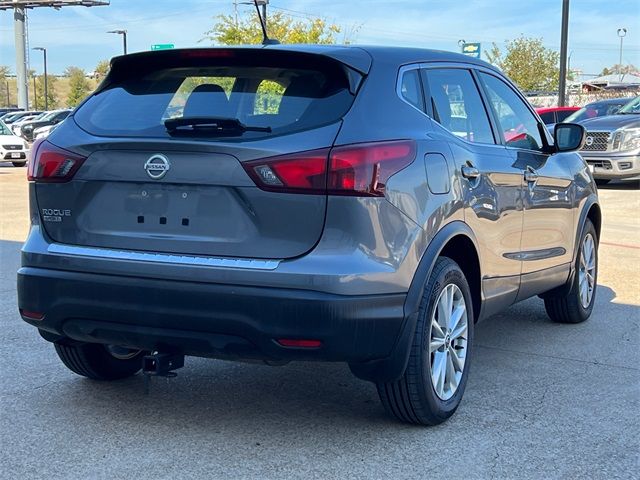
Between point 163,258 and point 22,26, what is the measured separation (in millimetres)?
68025

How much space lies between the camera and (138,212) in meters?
3.96

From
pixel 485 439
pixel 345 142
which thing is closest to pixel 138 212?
pixel 345 142

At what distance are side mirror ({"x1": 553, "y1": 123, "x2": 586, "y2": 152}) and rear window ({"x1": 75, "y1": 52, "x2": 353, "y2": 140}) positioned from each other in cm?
237

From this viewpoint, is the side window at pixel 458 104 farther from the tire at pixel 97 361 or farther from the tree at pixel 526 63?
the tree at pixel 526 63

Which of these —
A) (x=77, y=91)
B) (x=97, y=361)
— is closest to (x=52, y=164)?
(x=97, y=361)

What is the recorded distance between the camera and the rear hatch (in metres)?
3.77

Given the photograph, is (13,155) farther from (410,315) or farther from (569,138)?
(410,315)

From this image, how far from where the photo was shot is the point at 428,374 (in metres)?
4.17

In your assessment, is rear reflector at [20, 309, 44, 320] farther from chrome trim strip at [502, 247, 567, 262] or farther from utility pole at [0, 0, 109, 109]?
utility pole at [0, 0, 109, 109]

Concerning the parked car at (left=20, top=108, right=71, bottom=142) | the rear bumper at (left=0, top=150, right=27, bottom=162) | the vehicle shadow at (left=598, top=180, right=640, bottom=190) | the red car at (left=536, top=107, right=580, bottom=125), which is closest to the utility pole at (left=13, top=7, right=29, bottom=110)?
the parked car at (left=20, top=108, right=71, bottom=142)

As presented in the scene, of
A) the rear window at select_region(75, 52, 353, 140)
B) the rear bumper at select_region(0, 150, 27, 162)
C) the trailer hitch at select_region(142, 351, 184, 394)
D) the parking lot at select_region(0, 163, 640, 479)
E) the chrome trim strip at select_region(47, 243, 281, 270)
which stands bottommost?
the rear bumper at select_region(0, 150, 27, 162)

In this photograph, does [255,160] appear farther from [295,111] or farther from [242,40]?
[242,40]

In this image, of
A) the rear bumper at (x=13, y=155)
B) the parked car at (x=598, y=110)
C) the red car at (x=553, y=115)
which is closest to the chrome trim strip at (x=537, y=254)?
the parked car at (x=598, y=110)

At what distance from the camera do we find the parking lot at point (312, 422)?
385 centimetres
